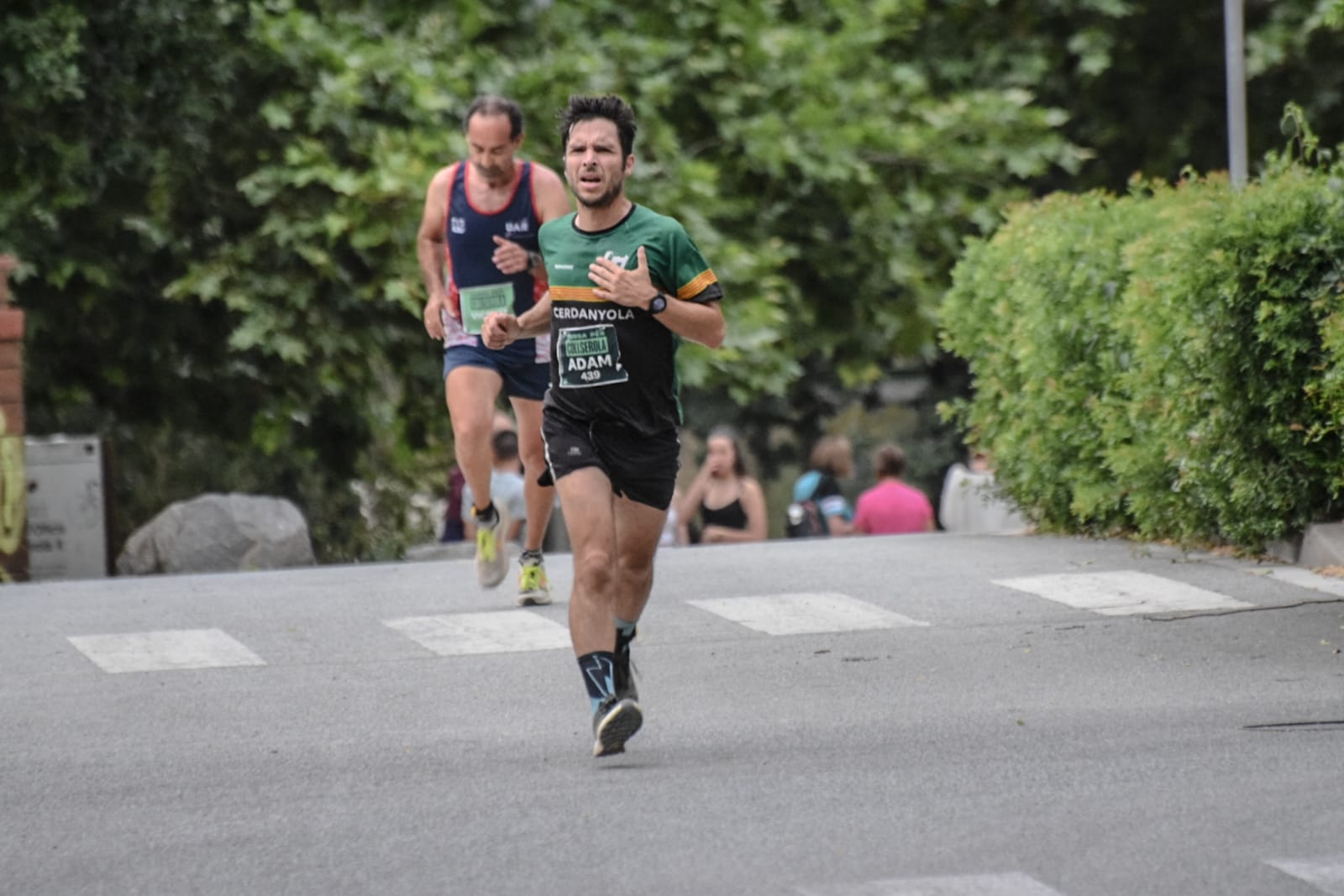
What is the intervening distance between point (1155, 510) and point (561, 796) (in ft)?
19.9

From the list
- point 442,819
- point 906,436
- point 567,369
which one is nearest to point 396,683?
point 567,369

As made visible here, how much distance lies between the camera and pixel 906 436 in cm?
2839

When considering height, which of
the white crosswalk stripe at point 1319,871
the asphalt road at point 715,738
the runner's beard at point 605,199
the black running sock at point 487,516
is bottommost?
the white crosswalk stripe at point 1319,871

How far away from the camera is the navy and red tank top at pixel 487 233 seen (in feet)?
33.8

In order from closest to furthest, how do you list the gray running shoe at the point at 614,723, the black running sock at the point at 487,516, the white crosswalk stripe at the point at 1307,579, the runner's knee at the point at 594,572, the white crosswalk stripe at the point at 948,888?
the white crosswalk stripe at the point at 948,888 < the gray running shoe at the point at 614,723 < the runner's knee at the point at 594,572 < the white crosswalk stripe at the point at 1307,579 < the black running sock at the point at 487,516

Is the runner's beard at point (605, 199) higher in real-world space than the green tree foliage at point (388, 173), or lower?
lower

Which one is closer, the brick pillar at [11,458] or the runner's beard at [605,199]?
the runner's beard at [605,199]

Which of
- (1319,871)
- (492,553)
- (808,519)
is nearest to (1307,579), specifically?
(492,553)

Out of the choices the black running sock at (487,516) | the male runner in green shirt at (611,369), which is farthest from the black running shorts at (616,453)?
the black running sock at (487,516)

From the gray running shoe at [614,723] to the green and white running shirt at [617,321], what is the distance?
83 centimetres

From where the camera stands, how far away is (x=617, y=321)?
24.2ft

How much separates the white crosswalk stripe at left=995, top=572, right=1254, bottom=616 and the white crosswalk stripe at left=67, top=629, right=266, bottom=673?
3.45m

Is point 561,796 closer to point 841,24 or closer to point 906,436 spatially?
point 841,24

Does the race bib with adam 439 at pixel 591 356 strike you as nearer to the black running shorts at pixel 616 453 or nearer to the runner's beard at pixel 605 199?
Answer: the black running shorts at pixel 616 453
